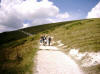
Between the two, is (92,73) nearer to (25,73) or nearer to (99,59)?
(99,59)

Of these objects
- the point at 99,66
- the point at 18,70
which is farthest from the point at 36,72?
the point at 99,66

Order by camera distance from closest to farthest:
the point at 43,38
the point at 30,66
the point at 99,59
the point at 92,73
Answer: the point at 92,73, the point at 30,66, the point at 99,59, the point at 43,38

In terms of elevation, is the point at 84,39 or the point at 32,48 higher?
the point at 84,39

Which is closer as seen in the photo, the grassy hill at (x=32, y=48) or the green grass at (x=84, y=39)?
the grassy hill at (x=32, y=48)

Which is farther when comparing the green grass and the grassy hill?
the green grass

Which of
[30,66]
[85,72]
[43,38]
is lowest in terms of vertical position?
[85,72]

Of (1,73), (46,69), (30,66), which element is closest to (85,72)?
(46,69)

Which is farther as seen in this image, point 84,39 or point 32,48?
point 84,39

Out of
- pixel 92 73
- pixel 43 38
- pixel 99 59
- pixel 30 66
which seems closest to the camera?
pixel 92 73

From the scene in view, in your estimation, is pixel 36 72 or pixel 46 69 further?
pixel 46 69

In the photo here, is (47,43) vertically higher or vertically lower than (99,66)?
higher

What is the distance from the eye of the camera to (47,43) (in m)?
27.2

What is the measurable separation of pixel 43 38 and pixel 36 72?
17900mm

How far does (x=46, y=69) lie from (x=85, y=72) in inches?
145
